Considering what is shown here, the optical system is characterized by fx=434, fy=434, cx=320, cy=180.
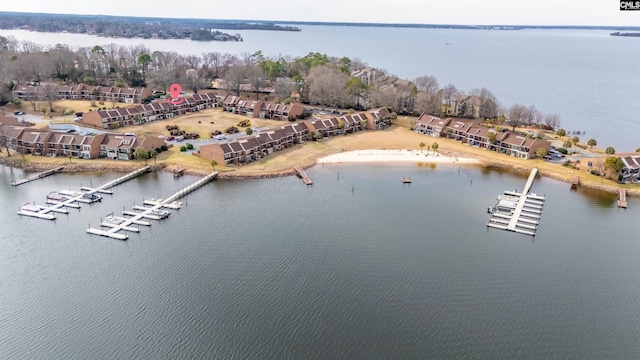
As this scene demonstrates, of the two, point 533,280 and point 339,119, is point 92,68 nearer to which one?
point 339,119

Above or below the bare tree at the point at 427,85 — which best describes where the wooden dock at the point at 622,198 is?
below

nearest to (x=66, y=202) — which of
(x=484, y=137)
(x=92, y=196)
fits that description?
(x=92, y=196)

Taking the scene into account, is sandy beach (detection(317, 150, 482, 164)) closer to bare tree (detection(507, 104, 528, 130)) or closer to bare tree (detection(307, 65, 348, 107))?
bare tree (detection(507, 104, 528, 130))

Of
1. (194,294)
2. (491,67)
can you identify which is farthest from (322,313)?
(491,67)

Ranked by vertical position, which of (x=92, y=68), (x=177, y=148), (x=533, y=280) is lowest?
(x=533, y=280)

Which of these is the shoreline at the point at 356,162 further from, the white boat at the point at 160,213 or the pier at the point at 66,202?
the white boat at the point at 160,213

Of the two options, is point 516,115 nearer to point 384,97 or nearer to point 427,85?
point 427,85

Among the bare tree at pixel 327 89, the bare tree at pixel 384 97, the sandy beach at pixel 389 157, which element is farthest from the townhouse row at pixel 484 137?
the bare tree at pixel 327 89
